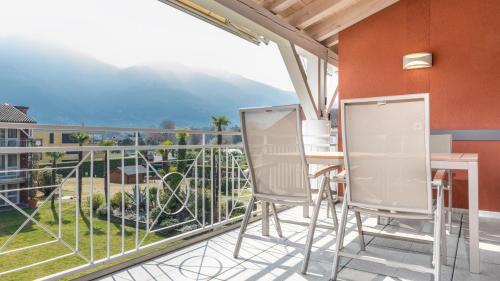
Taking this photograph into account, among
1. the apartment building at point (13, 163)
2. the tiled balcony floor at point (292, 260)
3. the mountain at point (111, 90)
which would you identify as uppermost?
the mountain at point (111, 90)

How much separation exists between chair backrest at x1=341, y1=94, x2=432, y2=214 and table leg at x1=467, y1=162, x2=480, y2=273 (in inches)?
23.3

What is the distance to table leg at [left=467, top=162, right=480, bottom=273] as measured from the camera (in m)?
2.46

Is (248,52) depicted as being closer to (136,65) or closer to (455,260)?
(136,65)

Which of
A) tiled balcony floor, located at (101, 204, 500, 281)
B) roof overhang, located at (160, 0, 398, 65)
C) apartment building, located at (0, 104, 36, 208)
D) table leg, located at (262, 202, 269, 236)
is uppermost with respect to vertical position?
roof overhang, located at (160, 0, 398, 65)

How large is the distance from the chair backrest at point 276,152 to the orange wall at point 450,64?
290 centimetres

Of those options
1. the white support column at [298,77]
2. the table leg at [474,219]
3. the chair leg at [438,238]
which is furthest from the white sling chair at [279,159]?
the white support column at [298,77]

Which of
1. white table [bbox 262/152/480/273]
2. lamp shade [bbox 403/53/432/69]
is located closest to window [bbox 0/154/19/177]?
white table [bbox 262/152/480/273]

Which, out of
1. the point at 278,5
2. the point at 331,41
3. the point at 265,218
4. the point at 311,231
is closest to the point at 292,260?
the point at 311,231

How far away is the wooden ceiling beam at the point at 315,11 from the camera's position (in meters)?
4.64

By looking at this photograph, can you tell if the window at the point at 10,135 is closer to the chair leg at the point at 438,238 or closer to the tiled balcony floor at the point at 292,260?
the tiled balcony floor at the point at 292,260

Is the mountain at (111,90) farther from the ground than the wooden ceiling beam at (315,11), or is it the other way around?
the mountain at (111,90)

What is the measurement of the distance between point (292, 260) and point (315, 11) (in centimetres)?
337

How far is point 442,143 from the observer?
12.4ft

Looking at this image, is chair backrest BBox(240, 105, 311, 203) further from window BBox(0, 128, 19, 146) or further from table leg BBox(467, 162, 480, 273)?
window BBox(0, 128, 19, 146)
